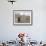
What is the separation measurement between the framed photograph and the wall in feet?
0.45

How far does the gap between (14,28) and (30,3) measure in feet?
3.69

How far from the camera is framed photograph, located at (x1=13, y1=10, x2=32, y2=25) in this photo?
4676 mm

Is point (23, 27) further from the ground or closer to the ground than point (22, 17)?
closer to the ground

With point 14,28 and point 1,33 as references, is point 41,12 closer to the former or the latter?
point 14,28

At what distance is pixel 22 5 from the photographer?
4695 millimetres

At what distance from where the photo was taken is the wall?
4684 mm

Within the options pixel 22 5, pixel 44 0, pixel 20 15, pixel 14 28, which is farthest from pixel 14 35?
pixel 44 0

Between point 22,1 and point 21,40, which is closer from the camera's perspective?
point 21,40

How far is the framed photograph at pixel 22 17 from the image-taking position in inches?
184

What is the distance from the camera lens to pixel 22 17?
4703 millimetres

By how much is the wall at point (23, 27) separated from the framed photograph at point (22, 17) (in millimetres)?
137

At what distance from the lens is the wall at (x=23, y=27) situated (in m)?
4.68

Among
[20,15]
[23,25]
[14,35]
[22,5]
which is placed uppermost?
[22,5]

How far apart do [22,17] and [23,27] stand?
381 millimetres
